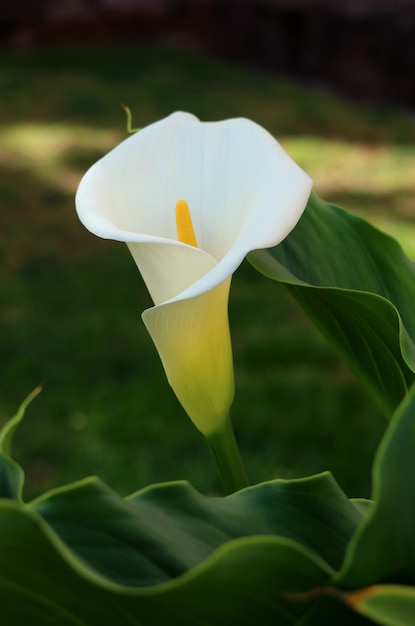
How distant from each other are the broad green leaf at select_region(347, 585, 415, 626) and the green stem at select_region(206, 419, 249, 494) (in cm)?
19

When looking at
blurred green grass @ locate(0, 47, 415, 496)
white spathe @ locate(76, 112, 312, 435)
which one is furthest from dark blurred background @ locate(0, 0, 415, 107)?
white spathe @ locate(76, 112, 312, 435)

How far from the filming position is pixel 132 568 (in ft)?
0.89

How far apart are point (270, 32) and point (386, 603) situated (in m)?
4.96

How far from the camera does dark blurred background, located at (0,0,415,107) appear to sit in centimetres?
446

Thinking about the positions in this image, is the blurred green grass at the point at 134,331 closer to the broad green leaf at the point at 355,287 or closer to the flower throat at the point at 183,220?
the broad green leaf at the point at 355,287

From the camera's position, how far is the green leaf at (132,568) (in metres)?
0.24

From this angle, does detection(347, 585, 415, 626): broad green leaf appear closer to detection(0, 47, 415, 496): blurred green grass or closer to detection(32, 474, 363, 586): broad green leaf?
detection(32, 474, 363, 586): broad green leaf

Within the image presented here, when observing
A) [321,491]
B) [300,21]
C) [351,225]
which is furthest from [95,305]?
[300,21]

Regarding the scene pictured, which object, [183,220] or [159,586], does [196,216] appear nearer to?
[183,220]

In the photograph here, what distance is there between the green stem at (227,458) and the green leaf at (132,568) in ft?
0.36

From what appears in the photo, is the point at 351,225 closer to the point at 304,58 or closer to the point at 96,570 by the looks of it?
the point at 96,570

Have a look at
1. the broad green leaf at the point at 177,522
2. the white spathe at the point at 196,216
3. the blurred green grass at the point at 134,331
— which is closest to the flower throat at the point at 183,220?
the white spathe at the point at 196,216

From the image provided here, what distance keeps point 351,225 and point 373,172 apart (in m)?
2.78

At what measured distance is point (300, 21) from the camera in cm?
474
